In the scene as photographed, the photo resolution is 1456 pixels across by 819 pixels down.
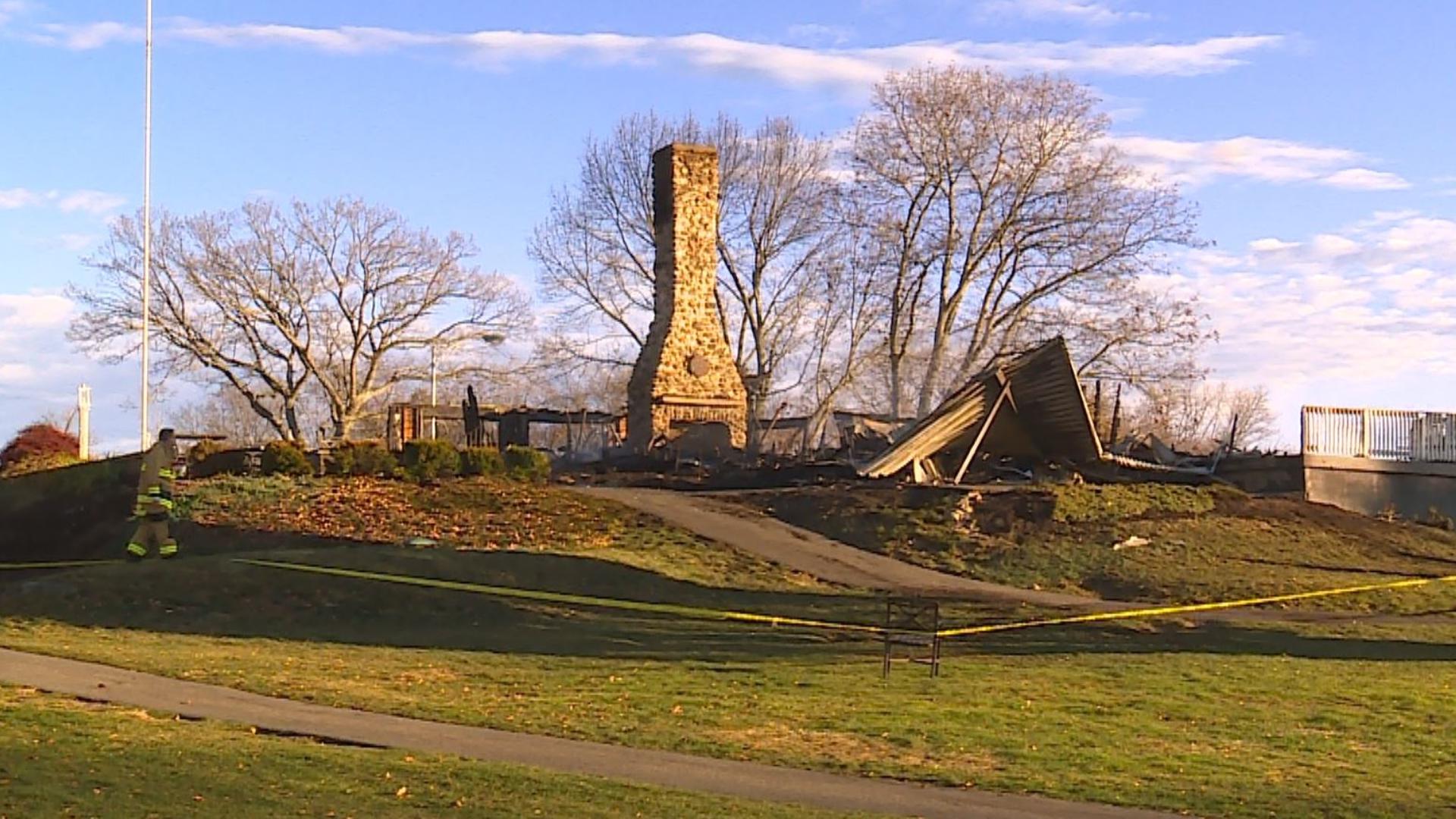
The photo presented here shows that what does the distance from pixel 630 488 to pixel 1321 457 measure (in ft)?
48.3

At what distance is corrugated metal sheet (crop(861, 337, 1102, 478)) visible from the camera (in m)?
32.2

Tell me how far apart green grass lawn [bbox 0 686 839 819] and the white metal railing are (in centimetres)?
2939

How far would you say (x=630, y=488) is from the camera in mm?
34250

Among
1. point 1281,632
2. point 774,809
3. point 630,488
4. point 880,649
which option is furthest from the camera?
point 630,488

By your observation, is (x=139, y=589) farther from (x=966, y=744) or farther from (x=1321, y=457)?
(x=1321, y=457)

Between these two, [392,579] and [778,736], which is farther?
[392,579]

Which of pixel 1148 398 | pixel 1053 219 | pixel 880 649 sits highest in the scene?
pixel 1053 219

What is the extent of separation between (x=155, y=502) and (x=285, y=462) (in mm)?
8076

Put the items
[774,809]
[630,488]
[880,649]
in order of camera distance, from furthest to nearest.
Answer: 1. [630,488]
2. [880,649]
3. [774,809]

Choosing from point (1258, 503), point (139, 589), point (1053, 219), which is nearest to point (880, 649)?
point (139, 589)

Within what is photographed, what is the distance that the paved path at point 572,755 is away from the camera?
9609 millimetres

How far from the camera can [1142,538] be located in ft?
91.9

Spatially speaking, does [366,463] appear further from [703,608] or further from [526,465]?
[703,608]

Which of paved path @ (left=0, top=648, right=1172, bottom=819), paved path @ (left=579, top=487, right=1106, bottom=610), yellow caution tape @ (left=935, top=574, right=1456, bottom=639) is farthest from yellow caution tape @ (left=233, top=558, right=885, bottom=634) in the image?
paved path @ (left=0, top=648, right=1172, bottom=819)
